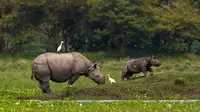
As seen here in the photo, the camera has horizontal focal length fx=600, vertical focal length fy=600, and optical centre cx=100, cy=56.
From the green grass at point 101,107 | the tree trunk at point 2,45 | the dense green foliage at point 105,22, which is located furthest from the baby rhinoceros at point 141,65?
the tree trunk at point 2,45

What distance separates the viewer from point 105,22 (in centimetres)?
5434

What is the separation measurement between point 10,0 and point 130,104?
37.3 meters

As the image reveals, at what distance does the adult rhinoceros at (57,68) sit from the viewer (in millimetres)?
22734

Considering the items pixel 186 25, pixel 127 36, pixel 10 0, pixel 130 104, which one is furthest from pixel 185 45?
pixel 130 104

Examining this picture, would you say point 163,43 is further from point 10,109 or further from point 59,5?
point 10,109

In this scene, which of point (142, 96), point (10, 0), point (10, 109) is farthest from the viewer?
point (10, 0)

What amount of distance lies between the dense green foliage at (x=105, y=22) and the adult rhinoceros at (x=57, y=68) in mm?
27379

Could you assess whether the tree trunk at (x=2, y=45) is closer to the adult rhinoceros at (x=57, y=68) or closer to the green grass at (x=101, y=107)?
the adult rhinoceros at (x=57, y=68)

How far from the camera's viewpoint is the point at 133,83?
22.2 metres

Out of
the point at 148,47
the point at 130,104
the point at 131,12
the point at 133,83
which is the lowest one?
the point at 148,47

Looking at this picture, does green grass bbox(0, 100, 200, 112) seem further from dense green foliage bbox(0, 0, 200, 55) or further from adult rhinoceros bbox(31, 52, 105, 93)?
dense green foliage bbox(0, 0, 200, 55)

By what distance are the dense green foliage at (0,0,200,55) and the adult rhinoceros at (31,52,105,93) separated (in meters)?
27.4

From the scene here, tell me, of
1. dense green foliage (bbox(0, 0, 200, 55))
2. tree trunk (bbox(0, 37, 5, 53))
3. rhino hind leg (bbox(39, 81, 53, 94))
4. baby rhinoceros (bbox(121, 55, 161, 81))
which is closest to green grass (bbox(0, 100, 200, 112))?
rhino hind leg (bbox(39, 81, 53, 94))

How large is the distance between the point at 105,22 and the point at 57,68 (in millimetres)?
31612
